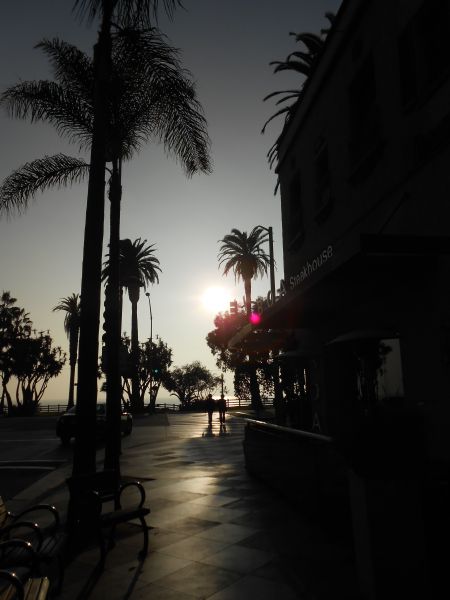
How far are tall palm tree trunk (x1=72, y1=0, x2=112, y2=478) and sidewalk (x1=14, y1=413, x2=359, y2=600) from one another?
1.36 m

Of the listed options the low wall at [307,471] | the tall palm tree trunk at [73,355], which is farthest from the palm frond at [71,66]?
the tall palm tree trunk at [73,355]

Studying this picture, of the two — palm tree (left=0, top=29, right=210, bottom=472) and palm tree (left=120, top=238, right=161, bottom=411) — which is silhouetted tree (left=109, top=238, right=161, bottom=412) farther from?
palm tree (left=0, top=29, right=210, bottom=472)

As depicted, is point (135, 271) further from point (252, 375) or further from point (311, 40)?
point (311, 40)

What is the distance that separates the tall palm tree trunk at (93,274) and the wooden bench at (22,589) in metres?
3.46

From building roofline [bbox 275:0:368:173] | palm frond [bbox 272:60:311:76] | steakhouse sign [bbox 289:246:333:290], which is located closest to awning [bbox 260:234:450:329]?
steakhouse sign [bbox 289:246:333:290]

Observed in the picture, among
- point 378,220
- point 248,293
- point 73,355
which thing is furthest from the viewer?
point 73,355

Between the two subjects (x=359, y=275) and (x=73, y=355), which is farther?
(x=73, y=355)

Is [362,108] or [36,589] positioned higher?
[362,108]

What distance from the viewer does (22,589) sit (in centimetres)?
303

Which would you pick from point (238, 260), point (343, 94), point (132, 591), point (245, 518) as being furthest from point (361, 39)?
point (238, 260)

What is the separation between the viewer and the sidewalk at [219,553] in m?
4.46

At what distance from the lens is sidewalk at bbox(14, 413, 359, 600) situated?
446cm

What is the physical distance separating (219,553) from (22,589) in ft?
9.71

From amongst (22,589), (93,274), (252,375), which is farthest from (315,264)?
(252,375)
